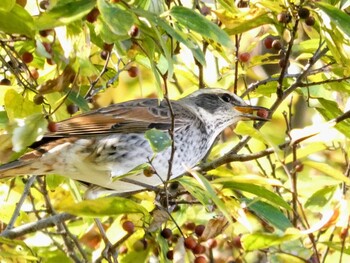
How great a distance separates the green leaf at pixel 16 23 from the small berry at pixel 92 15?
15.4 inches

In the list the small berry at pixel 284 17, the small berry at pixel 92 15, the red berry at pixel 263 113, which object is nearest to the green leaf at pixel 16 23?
the small berry at pixel 92 15

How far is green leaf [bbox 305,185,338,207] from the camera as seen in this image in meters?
4.97

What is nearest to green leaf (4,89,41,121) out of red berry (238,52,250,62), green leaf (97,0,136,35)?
green leaf (97,0,136,35)

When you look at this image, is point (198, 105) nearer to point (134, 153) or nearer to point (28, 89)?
point (134, 153)

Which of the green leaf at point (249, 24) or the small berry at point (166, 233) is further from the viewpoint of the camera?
the small berry at point (166, 233)

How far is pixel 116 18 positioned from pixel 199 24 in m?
0.37

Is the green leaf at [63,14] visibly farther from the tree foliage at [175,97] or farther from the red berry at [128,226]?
the red berry at [128,226]

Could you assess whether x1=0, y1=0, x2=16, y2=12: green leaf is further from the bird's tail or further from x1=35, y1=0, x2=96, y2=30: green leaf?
the bird's tail

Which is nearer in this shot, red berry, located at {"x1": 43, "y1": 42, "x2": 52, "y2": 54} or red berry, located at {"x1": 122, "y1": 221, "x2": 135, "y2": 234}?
red berry, located at {"x1": 43, "y1": 42, "x2": 52, "y2": 54}

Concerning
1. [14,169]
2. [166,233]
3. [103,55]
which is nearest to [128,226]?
[166,233]

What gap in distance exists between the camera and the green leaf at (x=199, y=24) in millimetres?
3034

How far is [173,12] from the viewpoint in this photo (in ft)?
10.1

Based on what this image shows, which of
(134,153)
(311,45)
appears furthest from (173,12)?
(134,153)

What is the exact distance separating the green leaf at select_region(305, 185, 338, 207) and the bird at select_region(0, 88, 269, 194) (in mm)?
543
